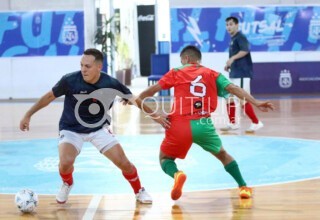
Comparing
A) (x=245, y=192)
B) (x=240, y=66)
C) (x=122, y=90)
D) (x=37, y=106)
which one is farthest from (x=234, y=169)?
(x=240, y=66)

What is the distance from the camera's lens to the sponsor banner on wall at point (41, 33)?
17.5 metres

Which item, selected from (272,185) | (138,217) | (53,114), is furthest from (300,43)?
(138,217)

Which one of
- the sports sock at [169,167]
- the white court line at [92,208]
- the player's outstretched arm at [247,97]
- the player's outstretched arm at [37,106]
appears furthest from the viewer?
the sports sock at [169,167]

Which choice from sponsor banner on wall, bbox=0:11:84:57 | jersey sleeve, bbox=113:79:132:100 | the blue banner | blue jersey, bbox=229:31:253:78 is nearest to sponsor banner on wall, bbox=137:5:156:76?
sponsor banner on wall, bbox=0:11:84:57

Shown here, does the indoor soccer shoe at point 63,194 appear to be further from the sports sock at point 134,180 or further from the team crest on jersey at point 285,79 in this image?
the team crest on jersey at point 285,79

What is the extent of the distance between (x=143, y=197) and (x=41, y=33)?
13.0 meters

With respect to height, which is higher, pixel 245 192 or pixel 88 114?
pixel 88 114

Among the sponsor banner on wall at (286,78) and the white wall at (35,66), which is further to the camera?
the white wall at (35,66)

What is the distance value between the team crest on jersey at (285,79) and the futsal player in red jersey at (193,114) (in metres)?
11.6

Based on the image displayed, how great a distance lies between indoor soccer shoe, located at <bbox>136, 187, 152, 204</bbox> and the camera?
5.25m

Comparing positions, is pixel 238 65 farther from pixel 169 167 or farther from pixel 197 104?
pixel 169 167

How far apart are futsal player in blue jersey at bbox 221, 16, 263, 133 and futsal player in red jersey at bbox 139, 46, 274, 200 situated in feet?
13.5

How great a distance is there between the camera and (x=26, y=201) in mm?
4941

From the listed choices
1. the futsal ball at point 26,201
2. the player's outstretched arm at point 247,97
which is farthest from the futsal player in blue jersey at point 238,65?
the futsal ball at point 26,201
